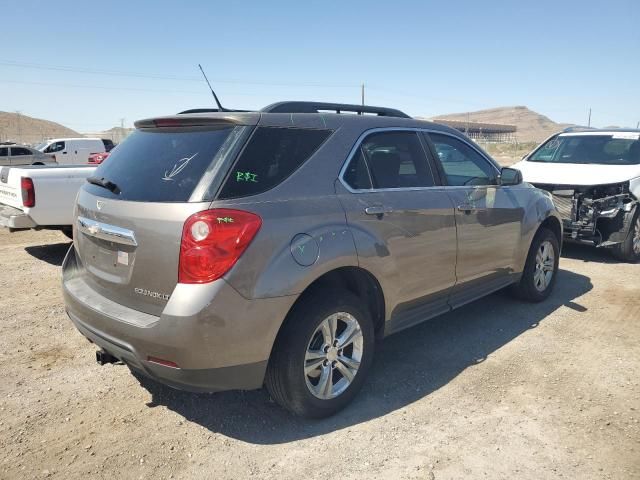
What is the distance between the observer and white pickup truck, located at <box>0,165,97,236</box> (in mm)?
6512

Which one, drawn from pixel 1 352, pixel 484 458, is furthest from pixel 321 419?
pixel 1 352

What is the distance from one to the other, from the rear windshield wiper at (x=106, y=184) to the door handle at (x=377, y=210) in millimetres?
1523

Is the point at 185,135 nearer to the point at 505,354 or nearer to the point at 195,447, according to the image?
the point at 195,447

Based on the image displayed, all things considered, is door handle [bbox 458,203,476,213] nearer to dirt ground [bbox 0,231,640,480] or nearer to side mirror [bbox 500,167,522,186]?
side mirror [bbox 500,167,522,186]

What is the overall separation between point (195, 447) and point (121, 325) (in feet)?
2.66

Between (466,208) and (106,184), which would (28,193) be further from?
(466,208)

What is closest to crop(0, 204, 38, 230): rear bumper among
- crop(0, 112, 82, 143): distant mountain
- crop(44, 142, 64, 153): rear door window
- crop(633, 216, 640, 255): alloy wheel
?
crop(633, 216, 640, 255): alloy wheel

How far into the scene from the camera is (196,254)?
2600 millimetres

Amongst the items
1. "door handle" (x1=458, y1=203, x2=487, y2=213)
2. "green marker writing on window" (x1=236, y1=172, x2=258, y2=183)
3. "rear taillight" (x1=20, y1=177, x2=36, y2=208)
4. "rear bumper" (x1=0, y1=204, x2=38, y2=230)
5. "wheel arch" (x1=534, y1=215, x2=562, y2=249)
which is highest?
"green marker writing on window" (x1=236, y1=172, x2=258, y2=183)

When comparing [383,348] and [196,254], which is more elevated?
[196,254]

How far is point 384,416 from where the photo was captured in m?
3.26

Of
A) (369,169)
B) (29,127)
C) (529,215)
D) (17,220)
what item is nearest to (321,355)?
(369,169)

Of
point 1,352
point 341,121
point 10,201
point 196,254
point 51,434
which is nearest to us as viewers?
point 196,254

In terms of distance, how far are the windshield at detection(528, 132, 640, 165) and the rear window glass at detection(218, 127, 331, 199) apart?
6.53m
